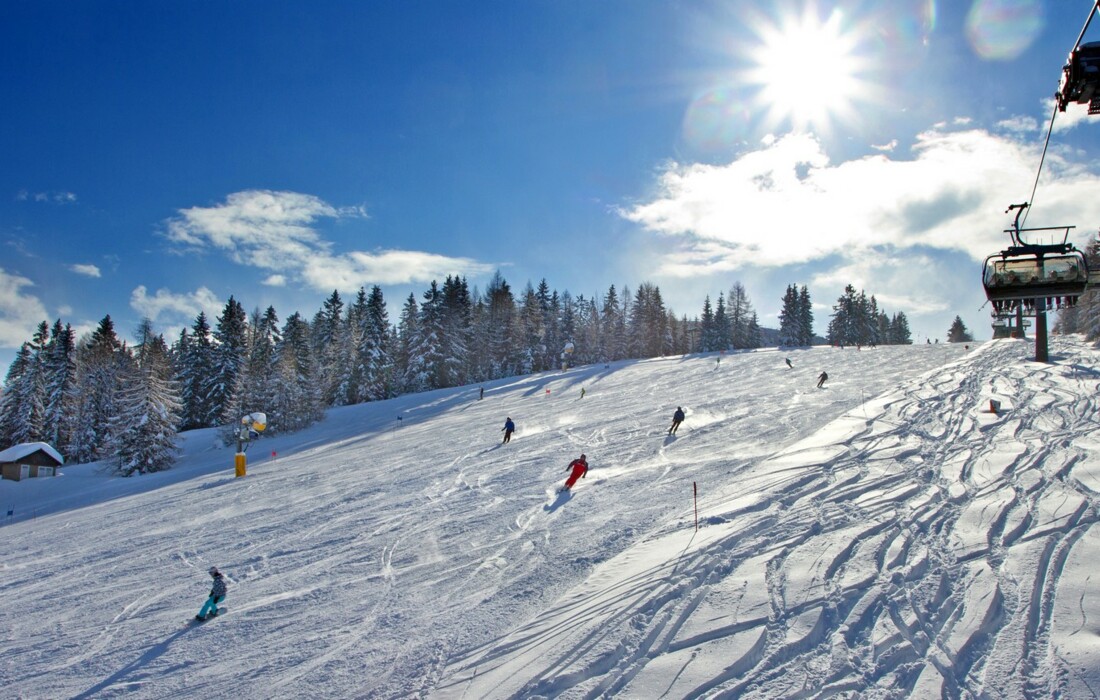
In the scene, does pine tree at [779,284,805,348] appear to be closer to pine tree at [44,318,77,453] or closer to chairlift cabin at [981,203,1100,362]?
chairlift cabin at [981,203,1100,362]

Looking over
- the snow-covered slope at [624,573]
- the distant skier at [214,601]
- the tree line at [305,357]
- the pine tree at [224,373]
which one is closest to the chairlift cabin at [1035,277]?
the snow-covered slope at [624,573]

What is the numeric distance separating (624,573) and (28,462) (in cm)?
5023

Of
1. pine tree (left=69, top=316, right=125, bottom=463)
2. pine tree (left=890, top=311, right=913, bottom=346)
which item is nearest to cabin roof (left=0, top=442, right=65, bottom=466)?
pine tree (left=69, top=316, right=125, bottom=463)

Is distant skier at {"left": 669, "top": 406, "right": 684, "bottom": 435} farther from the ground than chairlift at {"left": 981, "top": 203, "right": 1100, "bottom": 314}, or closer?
closer

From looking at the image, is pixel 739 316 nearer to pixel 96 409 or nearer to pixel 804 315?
pixel 804 315

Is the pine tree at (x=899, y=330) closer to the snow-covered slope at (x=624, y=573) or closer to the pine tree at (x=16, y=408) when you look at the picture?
the snow-covered slope at (x=624, y=573)

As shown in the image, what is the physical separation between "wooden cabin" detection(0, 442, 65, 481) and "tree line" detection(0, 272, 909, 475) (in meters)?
3.37

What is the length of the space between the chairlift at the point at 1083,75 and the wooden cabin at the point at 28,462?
55.7 meters

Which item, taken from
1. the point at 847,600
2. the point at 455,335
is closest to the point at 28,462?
the point at 455,335

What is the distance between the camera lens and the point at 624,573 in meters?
8.41

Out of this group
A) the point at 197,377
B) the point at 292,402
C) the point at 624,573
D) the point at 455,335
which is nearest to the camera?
the point at 624,573

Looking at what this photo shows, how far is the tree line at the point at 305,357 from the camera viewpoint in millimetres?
41688

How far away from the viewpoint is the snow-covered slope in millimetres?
5816

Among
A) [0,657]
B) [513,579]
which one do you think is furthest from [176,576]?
[513,579]
